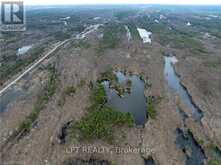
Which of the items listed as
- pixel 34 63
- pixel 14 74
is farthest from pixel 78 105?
pixel 34 63

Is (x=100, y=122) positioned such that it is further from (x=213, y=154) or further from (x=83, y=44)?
(x=83, y=44)

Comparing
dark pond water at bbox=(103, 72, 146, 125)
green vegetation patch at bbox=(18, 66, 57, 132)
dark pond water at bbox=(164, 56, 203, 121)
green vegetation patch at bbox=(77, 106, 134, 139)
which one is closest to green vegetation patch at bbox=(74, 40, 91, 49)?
dark pond water at bbox=(164, 56, 203, 121)

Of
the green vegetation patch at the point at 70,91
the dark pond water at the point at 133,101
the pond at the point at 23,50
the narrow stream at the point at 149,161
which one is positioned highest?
the pond at the point at 23,50

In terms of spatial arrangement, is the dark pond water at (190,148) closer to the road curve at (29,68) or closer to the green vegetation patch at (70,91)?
the green vegetation patch at (70,91)

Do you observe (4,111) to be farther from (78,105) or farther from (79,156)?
(79,156)

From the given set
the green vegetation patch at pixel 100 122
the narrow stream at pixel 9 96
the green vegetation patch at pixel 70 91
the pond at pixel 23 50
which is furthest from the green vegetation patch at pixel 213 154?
the pond at pixel 23 50

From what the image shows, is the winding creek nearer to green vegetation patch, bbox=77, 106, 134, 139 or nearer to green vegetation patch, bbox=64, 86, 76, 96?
green vegetation patch, bbox=77, 106, 134, 139
